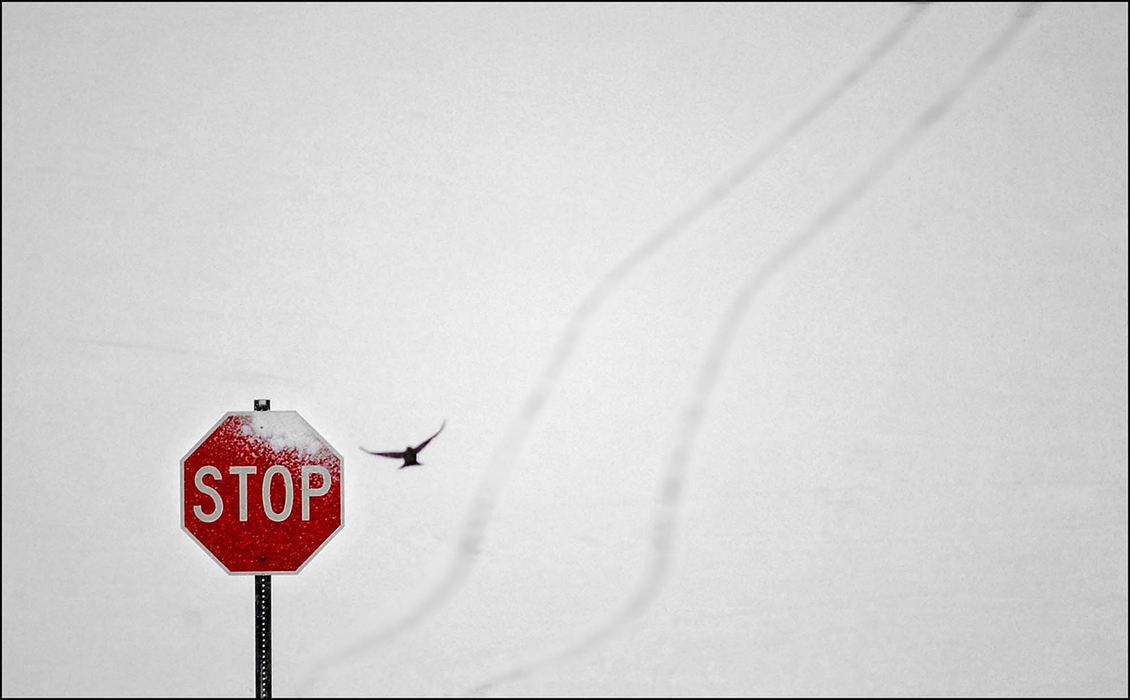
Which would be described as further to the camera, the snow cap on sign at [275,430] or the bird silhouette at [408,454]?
the bird silhouette at [408,454]

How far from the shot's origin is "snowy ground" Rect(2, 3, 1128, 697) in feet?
5.98

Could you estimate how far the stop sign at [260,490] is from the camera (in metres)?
1.20

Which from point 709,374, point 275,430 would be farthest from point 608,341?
point 275,430

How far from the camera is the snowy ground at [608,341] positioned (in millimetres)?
1824

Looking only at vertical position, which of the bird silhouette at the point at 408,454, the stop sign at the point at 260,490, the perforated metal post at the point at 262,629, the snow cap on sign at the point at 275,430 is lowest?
the perforated metal post at the point at 262,629

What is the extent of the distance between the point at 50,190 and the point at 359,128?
0.59 meters

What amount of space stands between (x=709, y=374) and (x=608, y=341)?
21 centimetres

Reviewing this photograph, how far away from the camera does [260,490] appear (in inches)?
47.6

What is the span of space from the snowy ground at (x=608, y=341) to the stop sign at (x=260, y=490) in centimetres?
62

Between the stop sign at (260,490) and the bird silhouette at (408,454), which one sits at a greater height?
the bird silhouette at (408,454)

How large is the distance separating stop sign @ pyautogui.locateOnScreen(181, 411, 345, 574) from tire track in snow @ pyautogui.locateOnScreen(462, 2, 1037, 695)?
0.81m

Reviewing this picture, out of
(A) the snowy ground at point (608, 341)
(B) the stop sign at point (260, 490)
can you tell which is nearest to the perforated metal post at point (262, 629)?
(B) the stop sign at point (260, 490)

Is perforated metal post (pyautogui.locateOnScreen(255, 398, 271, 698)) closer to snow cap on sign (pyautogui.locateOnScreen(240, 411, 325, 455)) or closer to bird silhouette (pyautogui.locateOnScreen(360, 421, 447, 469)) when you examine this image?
snow cap on sign (pyautogui.locateOnScreen(240, 411, 325, 455))

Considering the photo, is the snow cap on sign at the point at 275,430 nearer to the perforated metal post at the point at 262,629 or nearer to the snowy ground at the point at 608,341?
the perforated metal post at the point at 262,629
